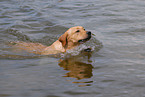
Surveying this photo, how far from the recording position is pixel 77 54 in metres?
6.66

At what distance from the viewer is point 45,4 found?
12.8 metres

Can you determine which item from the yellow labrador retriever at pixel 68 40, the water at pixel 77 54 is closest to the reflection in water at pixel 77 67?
the water at pixel 77 54

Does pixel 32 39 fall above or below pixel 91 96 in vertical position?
above

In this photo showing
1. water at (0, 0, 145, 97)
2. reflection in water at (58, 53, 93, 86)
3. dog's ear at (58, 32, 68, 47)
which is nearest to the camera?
water at (0, 0, 145, 97)

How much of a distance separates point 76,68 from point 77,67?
0.08 metres

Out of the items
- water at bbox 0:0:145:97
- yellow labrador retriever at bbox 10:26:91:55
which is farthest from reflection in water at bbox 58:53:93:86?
yellow labrador retriever at bbox 10:26:91:55

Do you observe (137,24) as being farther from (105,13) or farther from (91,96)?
(91,96)

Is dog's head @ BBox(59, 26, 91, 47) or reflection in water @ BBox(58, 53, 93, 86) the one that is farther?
dog's head @ BBox(59, 26, 91, 47)

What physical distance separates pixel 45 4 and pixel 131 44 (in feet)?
22.7

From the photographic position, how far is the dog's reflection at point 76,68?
5.02 m

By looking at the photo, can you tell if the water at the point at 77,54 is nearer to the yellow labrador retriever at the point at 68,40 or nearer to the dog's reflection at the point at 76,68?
the dog's reflection at the point at 76,68

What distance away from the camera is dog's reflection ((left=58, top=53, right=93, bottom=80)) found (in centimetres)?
502

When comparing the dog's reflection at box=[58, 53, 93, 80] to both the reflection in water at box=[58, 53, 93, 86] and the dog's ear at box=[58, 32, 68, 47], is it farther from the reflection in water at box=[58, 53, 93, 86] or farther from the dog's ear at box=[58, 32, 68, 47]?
the dog's ear at box=[58, 32, 68, 47]

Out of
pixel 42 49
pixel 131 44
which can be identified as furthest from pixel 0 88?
pixel 131 44
